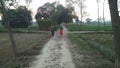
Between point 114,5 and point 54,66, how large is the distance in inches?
185

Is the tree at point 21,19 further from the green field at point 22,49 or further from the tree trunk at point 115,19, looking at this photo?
the tree trunk at point 115,19

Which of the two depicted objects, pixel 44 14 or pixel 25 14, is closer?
pixel 25 14

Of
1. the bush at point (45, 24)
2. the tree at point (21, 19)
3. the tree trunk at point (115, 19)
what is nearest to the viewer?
the tree trunk at point (115, 19)

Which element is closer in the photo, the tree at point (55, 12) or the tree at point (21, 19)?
the tree at point (21, 19)

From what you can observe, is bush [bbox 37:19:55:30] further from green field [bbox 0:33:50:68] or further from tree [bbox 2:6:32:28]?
green field [bbox 0:33:50:68]

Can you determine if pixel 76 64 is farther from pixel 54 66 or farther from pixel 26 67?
pixel 26 67

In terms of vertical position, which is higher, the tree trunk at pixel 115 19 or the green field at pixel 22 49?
the tree trunk at pixel 115 19

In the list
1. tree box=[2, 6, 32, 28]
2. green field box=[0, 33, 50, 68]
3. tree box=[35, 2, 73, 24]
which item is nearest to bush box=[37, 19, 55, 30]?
tree box=[2, 6, 32, 28]

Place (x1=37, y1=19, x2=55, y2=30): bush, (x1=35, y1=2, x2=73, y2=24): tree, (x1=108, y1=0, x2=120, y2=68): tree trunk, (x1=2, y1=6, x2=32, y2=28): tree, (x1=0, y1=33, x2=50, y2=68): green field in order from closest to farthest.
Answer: (x1=108, y1=0, x2=120, y2=68): tree trunk, (x1=0, y1=33, x2=50, y2=68): green field, (x1=37, y1=19, x2=55, y2=30): bush, (x1=2, y1=6, x2=32, y2=28): tree, (x1=35, y1=2, x2=73, y2=24): tree

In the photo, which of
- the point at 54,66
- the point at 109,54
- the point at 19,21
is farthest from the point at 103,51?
the point at 19,21

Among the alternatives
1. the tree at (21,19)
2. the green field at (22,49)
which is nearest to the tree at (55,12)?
the tree at (21,19)

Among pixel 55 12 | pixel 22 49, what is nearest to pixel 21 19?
pixel 55 12

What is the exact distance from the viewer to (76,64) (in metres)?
12.7

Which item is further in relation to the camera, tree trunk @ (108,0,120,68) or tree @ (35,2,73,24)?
tree @ (35,2,73,24)
